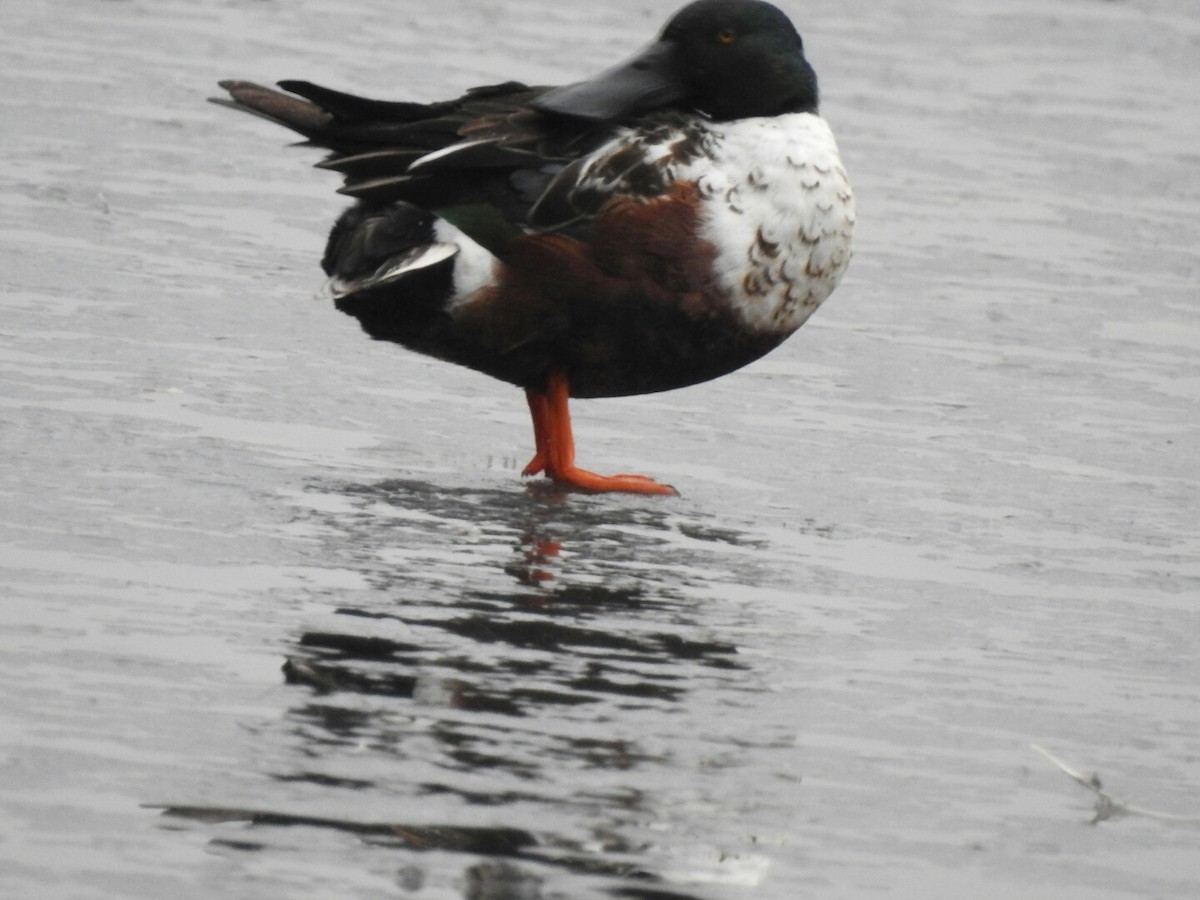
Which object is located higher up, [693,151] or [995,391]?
[693,151]

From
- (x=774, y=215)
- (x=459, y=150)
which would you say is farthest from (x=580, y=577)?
(x=459, y=150)

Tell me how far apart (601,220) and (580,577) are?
3.70 feet

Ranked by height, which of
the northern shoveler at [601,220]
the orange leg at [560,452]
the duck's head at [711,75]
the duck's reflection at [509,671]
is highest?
the duck's head at [711,75]

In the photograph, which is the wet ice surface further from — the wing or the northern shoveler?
the wing

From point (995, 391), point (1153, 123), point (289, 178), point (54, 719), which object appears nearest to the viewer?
point (54, 719)

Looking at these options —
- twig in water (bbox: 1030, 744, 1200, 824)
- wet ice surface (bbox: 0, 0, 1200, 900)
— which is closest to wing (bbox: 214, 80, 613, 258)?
wet ice surface (bbox: 0, 0, 1200, 900)

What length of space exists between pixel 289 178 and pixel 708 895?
689 cm

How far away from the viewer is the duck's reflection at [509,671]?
365 centimetres

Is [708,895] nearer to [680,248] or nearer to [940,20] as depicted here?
[680,248]

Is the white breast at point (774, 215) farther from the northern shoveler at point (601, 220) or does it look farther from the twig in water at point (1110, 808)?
the twig in water at point (1110, 808)

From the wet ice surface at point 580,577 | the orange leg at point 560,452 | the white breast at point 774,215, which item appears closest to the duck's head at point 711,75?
the white breast at point 774,215

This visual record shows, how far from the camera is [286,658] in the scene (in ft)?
14.4

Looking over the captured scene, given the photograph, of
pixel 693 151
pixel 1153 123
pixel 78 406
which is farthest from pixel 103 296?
pixel 1153 123

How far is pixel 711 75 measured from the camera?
627 cm
